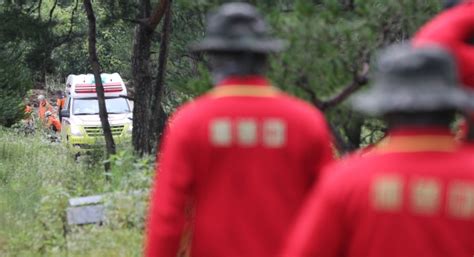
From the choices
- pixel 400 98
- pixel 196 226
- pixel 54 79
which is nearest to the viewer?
pixel 400 98

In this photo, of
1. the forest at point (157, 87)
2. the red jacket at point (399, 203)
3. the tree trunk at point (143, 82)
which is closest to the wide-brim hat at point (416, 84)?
the red jacket at point (399, 203)

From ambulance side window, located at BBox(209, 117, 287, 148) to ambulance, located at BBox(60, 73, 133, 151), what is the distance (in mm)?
17477

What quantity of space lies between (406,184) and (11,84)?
17.5 m

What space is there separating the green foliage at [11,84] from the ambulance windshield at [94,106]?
10.1 feet

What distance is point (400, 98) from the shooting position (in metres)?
2.69

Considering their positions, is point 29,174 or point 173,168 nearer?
point 173,168

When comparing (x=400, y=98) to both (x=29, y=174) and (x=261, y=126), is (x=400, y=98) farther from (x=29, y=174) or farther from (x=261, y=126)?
(x=29, y=174)

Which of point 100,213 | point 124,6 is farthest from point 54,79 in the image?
point 100,213

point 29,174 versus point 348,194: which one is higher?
point 348,194

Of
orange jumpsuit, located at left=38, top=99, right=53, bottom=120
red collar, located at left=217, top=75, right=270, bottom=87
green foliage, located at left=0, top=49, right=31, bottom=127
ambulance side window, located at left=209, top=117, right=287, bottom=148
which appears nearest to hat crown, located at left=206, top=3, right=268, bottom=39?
red collar, located at left=217, top=75, right=270, bottom=87

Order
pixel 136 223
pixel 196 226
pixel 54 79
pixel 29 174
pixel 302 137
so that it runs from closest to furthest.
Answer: pixel 302 137
pixel 196 226
pixel 136 223
pixel 29 174
pixel 54 79

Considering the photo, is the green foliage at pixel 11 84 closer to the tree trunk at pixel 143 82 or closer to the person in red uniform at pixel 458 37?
the tree trunk at pixel 143 82

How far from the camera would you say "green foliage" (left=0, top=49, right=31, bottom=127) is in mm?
18125

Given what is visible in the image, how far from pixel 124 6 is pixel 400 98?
37.9 ft
